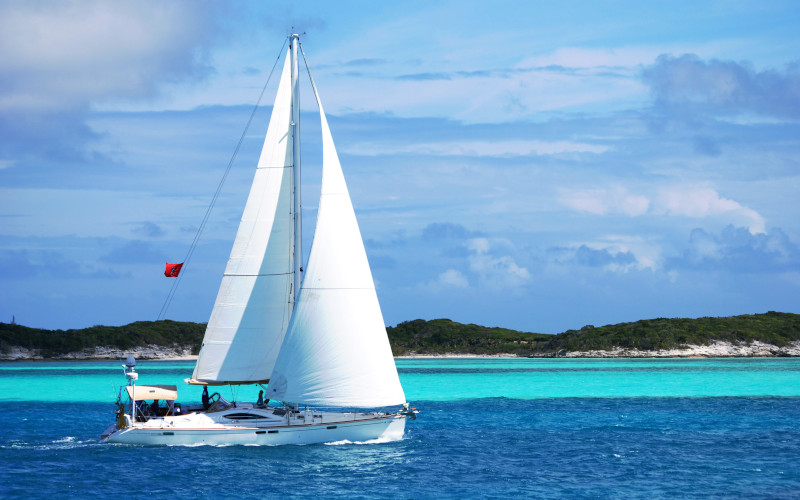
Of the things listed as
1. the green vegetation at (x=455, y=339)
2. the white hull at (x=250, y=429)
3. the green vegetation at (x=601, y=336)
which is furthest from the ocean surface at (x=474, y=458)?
the green vegetation at (x=455, y=339)

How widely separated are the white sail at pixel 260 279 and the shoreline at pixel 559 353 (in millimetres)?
115355

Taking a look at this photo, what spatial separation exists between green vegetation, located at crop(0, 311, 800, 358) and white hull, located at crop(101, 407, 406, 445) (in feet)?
419

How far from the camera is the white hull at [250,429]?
104ft

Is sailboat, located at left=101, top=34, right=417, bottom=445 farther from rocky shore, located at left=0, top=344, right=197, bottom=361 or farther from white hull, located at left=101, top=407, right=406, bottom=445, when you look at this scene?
rocky shore, located at left=0, top=344, right=197, bottom=361

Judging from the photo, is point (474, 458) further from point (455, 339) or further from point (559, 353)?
point (455, 339)

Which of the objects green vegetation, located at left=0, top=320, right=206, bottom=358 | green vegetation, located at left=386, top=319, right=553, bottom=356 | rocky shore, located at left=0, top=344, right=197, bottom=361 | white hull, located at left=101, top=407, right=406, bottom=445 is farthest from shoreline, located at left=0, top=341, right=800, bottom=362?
white hull, located at left=101, top=407, right=406, bottom=445

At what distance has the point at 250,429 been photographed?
3162cm

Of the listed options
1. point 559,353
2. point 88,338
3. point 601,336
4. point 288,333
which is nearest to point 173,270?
point 288,333

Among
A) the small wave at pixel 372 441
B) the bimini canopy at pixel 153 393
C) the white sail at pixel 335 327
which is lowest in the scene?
the small wave at pixel 372 441

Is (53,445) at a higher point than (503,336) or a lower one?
lower

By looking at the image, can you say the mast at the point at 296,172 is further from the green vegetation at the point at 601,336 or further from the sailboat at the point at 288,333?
the green vegetation at the point at 601,336

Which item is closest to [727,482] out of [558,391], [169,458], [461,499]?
[461,499]

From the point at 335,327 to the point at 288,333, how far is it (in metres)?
1.79

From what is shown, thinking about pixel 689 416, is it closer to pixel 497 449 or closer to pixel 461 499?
pixel 497 449
